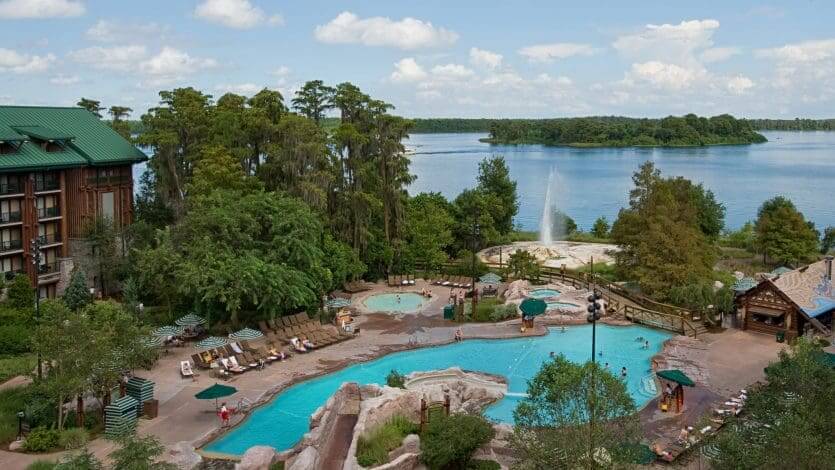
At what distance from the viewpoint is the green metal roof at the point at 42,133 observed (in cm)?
3709

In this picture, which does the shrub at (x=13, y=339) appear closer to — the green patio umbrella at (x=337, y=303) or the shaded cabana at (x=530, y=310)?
the green patio umbrella at (x=337, y=303)

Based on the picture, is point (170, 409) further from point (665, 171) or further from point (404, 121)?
point (665, 171)

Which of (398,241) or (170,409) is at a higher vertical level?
(398,241)

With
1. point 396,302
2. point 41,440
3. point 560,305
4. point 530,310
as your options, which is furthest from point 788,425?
point 396,302

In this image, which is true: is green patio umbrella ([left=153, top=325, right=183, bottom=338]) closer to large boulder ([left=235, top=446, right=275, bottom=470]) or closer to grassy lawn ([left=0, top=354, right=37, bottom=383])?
grassy lawn ([left=0, top=354, right=37, bottom=383])

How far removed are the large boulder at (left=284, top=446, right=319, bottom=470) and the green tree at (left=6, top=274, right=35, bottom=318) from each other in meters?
20.7

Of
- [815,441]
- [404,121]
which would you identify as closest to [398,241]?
[404,121]

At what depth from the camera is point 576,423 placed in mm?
15625

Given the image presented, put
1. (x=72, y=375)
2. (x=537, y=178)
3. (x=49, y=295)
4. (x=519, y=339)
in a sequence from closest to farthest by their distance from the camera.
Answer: (x=72, y=375)
(x=519, y=339)
(x=49, y=295)
(x=537, y=178)

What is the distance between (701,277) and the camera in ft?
126

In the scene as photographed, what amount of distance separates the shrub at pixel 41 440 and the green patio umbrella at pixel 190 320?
10.5m

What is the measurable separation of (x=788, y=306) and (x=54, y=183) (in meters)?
37.7

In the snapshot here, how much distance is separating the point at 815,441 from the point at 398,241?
108 feet

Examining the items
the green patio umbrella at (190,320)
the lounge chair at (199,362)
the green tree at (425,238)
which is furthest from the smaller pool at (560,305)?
the lounge chair at (199,362)
